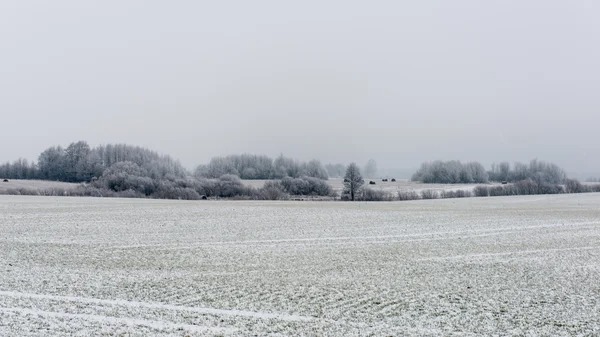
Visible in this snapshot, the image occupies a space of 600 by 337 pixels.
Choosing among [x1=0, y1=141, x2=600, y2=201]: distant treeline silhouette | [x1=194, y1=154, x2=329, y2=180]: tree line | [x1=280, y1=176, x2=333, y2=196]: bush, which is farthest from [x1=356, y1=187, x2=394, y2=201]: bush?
[x1=194, y1=154, x2=329, y2=180]: tree line

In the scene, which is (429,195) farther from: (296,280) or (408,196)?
(296,280)

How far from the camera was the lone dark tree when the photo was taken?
109 meters

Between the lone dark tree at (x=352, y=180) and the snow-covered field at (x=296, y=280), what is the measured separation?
226 feet

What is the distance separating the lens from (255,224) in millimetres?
41031

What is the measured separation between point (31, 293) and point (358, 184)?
95129mm

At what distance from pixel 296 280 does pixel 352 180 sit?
299 feet

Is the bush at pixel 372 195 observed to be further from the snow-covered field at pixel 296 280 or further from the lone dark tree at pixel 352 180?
the snow-covered field at pixel 296 280

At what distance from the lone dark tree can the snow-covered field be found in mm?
68989

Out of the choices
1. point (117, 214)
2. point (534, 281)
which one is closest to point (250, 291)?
point (534, 281)

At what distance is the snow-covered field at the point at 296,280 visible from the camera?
13461mm

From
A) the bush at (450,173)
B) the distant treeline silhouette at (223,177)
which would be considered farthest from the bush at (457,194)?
the bush at (450,173)

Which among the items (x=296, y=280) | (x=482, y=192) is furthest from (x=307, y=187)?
(x=296, y=280)

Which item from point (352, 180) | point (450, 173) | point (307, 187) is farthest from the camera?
point (450, 173)

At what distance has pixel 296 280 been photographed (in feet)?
63.9
